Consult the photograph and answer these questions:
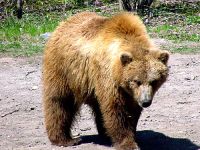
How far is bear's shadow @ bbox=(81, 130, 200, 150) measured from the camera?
6.17 m

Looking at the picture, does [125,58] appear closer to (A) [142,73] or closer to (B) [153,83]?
(A) [142,73]

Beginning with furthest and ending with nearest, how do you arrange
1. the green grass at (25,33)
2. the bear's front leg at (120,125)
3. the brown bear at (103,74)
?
1. the green grass at (25,33)
2. the bear's front leg at (120,125)
3. the brown bear at (103,74)

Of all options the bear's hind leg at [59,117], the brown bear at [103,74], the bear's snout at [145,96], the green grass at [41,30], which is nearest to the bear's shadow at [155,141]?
the brown bear at [103,74]

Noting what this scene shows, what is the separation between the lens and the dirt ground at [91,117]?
6361 mm

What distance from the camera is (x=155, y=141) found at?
20.9 feet

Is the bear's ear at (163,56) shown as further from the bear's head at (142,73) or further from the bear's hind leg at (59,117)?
the bear's hind leg at (59,117)

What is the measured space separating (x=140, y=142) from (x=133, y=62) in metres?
1.26

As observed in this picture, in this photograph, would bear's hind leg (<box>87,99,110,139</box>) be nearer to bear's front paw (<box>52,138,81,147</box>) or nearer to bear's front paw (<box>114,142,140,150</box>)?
bear's front paw (<box>52,138,81,147</box>)

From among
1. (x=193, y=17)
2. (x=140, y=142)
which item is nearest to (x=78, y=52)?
(x=140, y=142)

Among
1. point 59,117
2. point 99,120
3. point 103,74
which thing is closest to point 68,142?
point 59,117

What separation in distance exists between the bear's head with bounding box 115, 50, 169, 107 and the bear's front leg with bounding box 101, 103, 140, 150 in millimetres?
230

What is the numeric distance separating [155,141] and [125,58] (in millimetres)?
1411

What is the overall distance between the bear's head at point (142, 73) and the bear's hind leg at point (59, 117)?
1008 millimetres

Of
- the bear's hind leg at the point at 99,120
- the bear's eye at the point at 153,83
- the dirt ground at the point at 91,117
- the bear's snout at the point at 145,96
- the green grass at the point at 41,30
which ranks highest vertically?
the bear's eye at the point at 153,83
